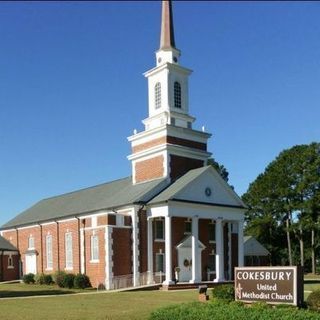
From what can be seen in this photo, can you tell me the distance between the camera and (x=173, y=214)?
39438mm

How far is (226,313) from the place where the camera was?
52.9 ft

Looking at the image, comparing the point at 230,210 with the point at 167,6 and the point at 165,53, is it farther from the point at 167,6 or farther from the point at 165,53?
the point at 167,6

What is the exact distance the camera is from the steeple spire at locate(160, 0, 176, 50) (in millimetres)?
46250

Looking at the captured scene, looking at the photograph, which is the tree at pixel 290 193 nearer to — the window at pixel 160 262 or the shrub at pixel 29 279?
the window at pixel 160 262

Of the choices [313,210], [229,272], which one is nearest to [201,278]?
[229,272]

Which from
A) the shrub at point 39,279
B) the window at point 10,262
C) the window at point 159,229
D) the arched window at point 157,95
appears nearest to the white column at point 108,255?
the window at point 159,229

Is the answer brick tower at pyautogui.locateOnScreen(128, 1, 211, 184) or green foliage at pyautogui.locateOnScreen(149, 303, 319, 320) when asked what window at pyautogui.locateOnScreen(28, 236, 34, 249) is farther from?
green foliage at pyautogui.locateOnScreen(149, 303, 319, 320)

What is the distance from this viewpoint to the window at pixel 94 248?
41.3m

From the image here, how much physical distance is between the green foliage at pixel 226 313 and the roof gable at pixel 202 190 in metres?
21.5

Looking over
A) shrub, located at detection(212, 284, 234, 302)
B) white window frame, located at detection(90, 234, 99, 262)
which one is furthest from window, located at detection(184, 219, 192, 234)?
shrub, located at detection(212, 284, 234, 302)

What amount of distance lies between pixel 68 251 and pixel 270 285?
30815 millimetres

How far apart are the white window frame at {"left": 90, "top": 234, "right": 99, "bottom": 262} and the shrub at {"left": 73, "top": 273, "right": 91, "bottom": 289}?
5.11 feet

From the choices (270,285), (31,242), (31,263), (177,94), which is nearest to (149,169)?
(177,94)

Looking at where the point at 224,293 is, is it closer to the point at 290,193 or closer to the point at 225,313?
the point at 225,313
